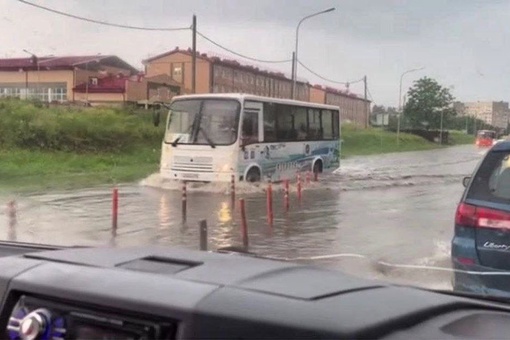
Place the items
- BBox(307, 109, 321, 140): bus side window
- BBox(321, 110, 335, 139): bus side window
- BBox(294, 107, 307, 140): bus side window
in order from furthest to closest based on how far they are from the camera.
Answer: BBox(321, 110, 335, 139): bus side window, BBox(307, 109, 321, 140): bus side window, BBox(294, 107, 307, 140): bus side window

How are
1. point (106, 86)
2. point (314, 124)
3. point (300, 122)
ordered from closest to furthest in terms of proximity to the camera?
point (300, 122), point (314, 124), point (106, 86)

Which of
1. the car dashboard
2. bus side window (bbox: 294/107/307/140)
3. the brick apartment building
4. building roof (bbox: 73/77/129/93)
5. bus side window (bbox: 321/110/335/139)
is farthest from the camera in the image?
building roof (bbox: 73/77/129/93)

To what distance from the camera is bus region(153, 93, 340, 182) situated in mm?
22891

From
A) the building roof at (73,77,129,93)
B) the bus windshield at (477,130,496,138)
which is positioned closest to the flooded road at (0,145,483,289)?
the building roof at (73,77,129,93)

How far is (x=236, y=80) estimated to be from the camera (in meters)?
40.0

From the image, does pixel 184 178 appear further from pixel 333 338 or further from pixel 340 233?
pixel 333 338

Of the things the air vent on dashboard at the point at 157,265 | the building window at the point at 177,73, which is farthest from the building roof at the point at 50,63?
the air vent on dashboard at the point at 157,265

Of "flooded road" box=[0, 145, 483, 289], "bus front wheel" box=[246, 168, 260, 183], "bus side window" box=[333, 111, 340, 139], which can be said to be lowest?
"flooded road" box=[0, 145, 483, 289]

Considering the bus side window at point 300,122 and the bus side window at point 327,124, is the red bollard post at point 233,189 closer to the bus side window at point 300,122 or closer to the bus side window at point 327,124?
the bus side window at point 300,122

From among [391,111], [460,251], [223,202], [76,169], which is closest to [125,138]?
[76,169]

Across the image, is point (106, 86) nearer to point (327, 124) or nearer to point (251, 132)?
point (327, 124)

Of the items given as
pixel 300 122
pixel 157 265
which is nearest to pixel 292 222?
pixel 300 122

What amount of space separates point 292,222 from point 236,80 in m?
24.5

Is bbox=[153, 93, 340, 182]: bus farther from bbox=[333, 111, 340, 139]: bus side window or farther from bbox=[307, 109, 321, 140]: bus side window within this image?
bbox=[333, 111, 340, 139]: bus side window
